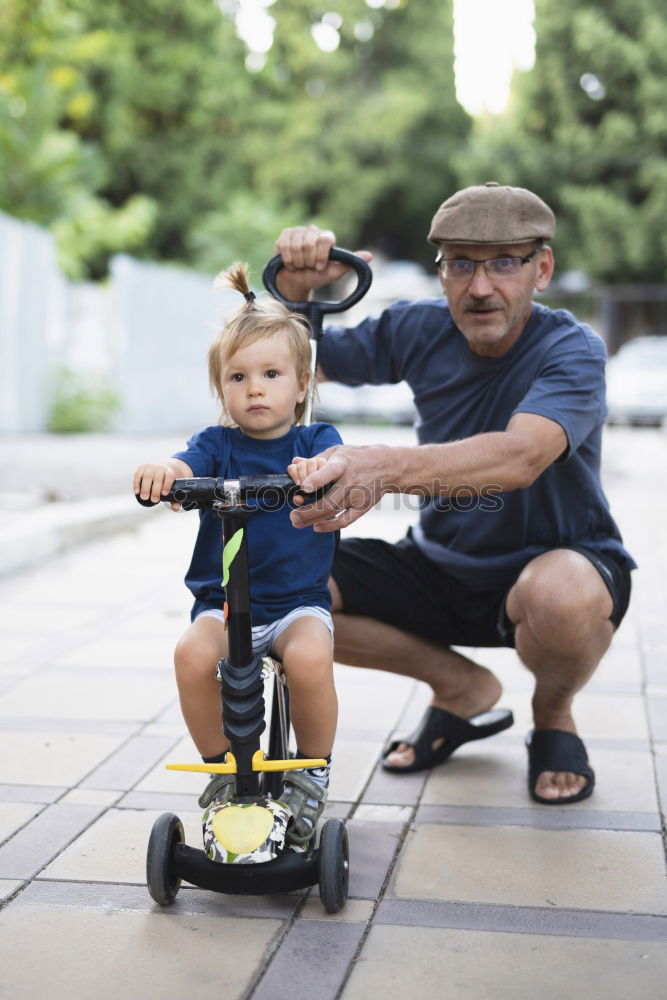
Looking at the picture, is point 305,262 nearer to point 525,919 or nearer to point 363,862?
point 363,862

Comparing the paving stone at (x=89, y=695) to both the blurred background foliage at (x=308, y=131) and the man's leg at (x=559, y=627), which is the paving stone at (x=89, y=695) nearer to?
the man's leg at (x=559, y=627)

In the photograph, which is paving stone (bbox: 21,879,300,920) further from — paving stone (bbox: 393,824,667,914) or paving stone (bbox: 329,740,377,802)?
paving stone (bbox: 329,740,377,802)

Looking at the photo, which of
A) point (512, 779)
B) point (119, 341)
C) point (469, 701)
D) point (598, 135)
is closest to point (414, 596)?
point (469, 701)

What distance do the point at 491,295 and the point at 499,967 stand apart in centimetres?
171

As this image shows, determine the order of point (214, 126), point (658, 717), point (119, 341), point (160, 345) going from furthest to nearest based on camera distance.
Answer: point (214, 126) < point (160, 345) < point (119, 341) < point (658, 717)

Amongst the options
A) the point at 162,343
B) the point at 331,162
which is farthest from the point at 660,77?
the point at 162,343

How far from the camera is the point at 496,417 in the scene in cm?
322

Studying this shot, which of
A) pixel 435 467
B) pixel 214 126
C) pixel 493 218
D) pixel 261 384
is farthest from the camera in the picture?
pixel 214 126

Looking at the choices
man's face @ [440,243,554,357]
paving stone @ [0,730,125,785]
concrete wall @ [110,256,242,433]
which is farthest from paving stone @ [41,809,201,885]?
concrete wall @ [110,256,242,433]

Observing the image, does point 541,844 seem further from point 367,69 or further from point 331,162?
point 367,69

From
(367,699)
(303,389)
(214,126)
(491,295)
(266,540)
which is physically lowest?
(367,699)

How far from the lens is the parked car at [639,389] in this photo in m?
20.4

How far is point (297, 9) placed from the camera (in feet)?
108

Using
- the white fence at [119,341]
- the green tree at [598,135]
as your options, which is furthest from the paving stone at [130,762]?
the green tree at [598,135]
